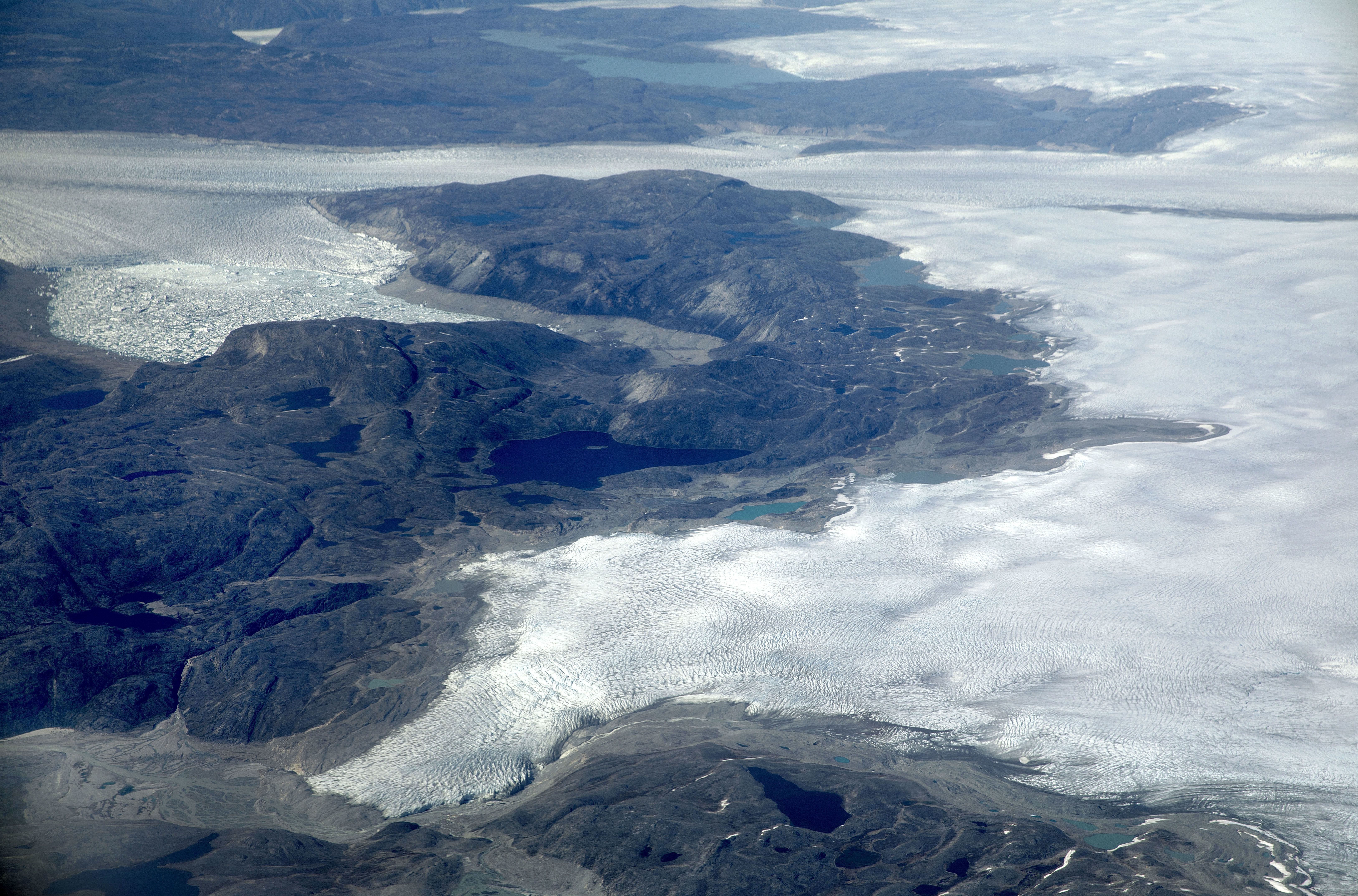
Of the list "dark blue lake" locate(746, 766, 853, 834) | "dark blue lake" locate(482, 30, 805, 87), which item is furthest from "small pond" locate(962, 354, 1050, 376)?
"dark blue lake" locate(482, 30, 805, 87)

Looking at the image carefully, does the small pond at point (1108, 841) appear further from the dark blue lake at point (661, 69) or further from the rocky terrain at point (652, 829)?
the dark blue lake at point (661, 69)

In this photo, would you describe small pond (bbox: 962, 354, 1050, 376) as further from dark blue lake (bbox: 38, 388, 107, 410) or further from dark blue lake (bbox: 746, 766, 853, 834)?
dark blue lake (bbox: 38, 388, 107, 410)

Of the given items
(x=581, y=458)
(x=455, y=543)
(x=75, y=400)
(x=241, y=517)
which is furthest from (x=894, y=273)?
(x=75, y=400)

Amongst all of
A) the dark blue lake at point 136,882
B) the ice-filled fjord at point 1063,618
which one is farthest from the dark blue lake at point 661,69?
the dark blue lake at point 136,882

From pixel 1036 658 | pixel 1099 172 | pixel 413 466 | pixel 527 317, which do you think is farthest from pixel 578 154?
pixel 1036 658

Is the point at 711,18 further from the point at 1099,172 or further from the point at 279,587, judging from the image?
the point at 279,587

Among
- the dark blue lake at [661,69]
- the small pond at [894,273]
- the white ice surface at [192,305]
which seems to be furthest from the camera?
the dark blue lake at [661,69]
